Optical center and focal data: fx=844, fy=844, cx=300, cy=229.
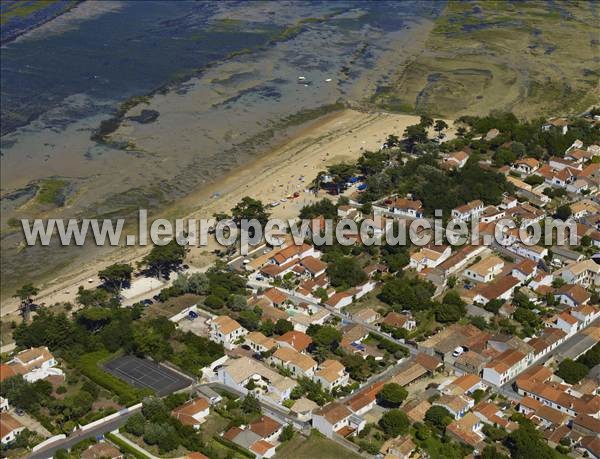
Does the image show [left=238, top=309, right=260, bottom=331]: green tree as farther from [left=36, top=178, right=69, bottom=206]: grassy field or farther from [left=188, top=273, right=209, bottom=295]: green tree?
[left=36, top=178, right=69, bottom=206]: grassy field

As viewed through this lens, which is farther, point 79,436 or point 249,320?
point 249,320

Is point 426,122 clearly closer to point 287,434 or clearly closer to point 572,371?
point 572,371

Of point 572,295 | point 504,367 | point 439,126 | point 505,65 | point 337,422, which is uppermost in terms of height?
point 337,422

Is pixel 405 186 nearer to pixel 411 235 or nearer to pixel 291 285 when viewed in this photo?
pixel 411 235

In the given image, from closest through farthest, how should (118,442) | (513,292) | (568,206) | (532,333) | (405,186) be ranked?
1. (118,442)
2. (532,333)
3. (513,292)
4. (568,206)
5. (405,186)

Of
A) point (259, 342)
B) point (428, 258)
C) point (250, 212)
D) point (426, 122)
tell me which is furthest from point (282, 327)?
point (426, 122)

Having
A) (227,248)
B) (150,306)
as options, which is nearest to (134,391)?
(150,306)

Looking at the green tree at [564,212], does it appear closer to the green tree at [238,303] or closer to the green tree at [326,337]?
the green tree at [326,337]
